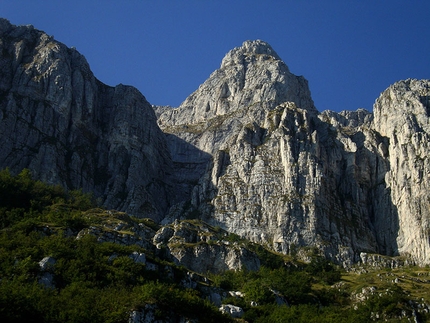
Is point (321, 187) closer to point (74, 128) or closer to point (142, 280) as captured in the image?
point (74, 128)

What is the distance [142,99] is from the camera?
642 ft

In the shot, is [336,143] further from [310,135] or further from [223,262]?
[223,262]

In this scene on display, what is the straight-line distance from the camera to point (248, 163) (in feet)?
538

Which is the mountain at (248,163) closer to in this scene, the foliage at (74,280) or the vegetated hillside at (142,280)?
the vegetated hillside at (142,280)

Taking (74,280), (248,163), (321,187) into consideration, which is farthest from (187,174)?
(74,280)

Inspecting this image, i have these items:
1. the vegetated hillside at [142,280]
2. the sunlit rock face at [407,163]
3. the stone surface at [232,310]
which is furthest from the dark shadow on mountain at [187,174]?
the stone surface at [232,310]

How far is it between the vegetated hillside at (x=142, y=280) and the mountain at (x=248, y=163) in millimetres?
16597

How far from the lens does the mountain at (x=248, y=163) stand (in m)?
149

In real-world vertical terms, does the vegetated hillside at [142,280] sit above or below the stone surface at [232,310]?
above

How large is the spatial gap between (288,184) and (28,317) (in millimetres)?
102229

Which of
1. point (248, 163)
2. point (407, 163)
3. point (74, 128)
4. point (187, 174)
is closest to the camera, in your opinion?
point (407, 163)

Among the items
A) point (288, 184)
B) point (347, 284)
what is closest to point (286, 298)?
point (347, 284)

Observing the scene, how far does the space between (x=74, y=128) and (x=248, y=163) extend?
158 ft

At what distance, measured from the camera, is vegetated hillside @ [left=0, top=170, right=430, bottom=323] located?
66.1 metres
